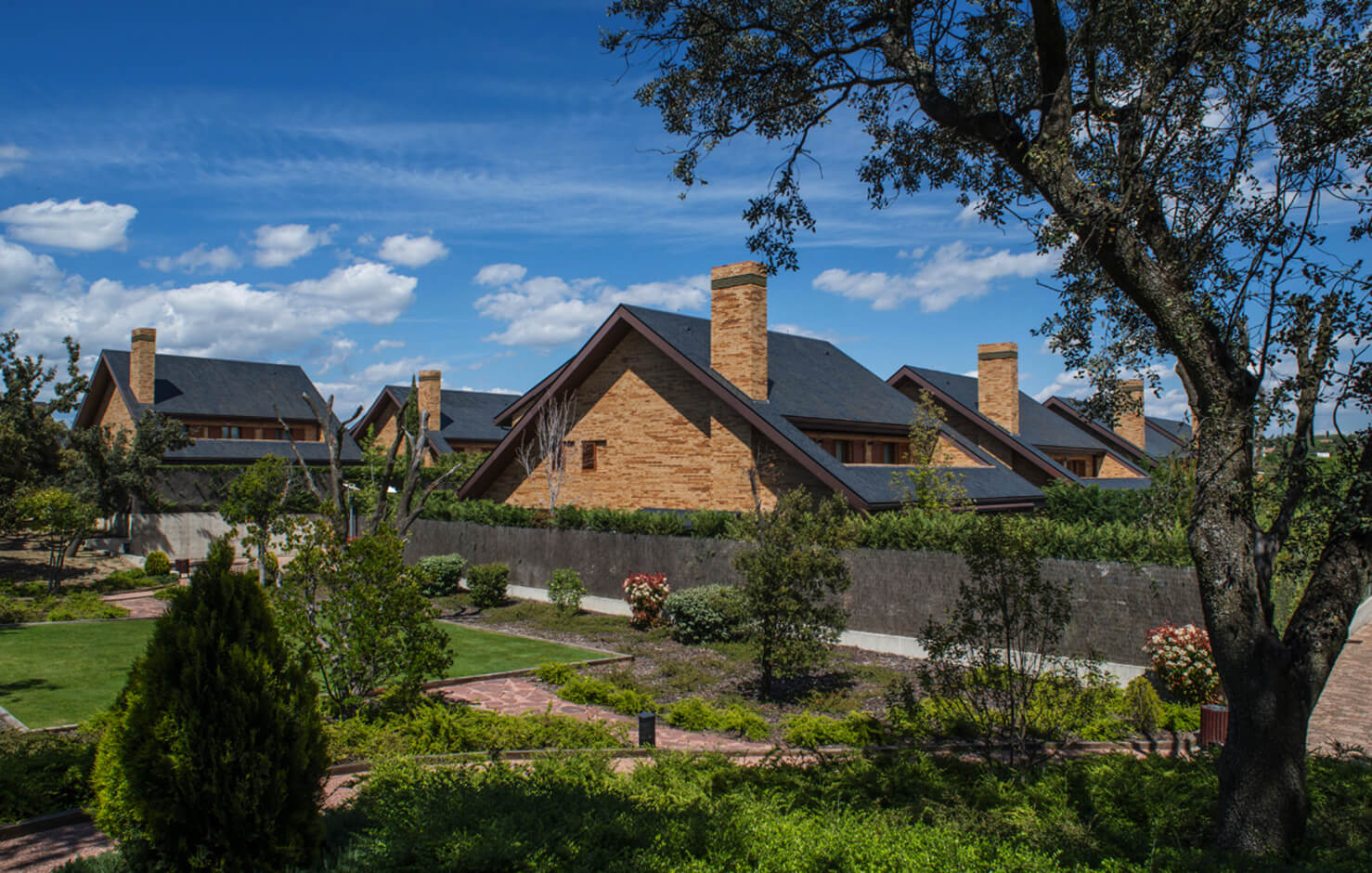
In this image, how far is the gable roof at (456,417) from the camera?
48.5m

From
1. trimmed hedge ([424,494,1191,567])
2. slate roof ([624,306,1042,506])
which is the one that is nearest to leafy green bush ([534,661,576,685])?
trimmed hedge ([424,494,1191,567])

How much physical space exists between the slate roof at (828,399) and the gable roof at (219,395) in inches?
903

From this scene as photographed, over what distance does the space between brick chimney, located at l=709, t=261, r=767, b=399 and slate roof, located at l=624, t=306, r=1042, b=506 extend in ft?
1.90

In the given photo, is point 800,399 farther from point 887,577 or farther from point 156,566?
point 156,566

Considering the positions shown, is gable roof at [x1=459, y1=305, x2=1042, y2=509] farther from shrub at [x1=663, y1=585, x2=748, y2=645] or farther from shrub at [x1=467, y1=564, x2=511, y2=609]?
shrub at [x1=467, y1=564, x2=511, y2=609]

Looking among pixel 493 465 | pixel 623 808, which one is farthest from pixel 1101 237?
pixel 493 465

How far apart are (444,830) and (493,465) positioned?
22833mm

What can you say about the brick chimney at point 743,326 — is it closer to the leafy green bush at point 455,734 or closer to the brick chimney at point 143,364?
the leafy green bush at point 455,734

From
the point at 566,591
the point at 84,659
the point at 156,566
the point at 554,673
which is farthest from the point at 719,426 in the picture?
the point at 156,566

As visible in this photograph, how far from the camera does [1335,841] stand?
7.11 m

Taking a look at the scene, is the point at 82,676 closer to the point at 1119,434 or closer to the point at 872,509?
the point at 872,509

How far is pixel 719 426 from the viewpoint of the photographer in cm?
2242

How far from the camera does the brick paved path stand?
11.9 meters

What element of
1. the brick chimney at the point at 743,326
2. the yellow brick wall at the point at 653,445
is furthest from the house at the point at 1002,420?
the yellow brick wall at the point at 653,445
